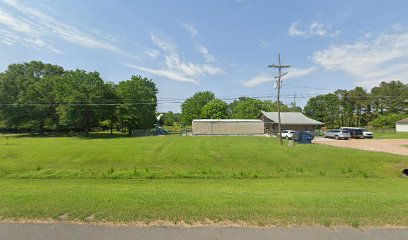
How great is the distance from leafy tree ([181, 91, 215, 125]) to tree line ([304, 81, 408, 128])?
128ft

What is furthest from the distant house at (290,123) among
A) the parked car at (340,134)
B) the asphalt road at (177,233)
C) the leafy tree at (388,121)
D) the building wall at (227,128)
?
the asphalt road at (177,233)

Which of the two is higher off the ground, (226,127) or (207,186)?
(226,127)

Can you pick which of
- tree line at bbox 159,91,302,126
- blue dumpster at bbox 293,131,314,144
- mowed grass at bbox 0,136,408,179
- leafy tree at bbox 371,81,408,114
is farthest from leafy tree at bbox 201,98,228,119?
mowed grass at bbox 0,136,408,179

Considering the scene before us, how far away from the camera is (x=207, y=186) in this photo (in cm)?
1169

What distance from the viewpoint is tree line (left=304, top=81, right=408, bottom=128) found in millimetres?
76369

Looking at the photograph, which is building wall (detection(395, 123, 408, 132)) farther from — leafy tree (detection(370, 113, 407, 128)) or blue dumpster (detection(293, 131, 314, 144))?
blue dumpster (detection(293, 131, 314, 144))

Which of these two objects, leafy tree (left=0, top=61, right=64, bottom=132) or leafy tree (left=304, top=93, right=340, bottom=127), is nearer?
leafy tree (left=0, top=61, right=64, bottom=132)

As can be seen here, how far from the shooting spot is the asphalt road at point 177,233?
4.36m

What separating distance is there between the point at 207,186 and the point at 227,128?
125ft

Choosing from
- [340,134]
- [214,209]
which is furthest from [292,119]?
[214,209]

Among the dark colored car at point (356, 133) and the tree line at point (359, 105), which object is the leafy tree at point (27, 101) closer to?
the dark colored car at point (356, 133)

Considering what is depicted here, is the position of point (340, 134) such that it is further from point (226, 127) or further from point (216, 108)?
point (216, 108)

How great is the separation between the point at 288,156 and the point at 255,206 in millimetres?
13963

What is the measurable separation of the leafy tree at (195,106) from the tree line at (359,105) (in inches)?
1536
